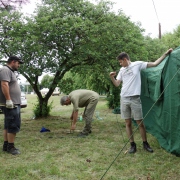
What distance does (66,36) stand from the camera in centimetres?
600

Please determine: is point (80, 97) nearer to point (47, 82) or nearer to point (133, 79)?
point (133, 79)

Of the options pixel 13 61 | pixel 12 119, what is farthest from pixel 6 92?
pixel 13 61

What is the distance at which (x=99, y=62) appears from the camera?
6863 mm

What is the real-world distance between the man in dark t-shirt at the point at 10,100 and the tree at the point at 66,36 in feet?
6.74

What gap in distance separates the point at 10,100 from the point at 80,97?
1.73 meters

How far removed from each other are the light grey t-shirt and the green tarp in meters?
1.32

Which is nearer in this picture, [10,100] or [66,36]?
[10,100]

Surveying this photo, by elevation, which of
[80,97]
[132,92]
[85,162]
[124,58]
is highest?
[124,58]

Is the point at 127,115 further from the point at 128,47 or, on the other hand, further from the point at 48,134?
the point at 128,47

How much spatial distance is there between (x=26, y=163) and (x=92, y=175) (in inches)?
42.8

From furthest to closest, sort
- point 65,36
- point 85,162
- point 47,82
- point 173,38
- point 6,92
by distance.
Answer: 1. point 173,38
2. point 47,82
3. point 65,36
4. point 6,92
5. point 85,162

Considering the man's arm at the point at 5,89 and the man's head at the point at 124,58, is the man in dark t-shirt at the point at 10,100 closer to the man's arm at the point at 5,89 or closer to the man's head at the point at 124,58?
the man's arm at the point at 5,89

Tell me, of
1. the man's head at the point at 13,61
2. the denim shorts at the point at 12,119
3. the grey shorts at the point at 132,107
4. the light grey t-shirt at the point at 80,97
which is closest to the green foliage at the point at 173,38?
the light grey t-shirt at the point at 80,97

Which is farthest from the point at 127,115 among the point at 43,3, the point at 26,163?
the point at 43,3
